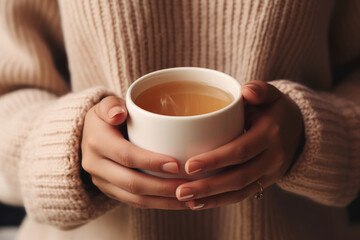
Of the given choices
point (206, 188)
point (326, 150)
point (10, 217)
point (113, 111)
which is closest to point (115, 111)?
point (113, 111)

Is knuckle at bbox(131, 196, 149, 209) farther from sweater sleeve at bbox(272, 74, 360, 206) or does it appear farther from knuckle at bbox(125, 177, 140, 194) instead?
sweater sleeve at bbox(272, 74, 360, 206)

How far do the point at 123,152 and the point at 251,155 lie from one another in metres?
A: 0.12

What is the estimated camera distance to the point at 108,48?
0.50 m

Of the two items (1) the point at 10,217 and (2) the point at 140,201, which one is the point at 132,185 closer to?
(2) the point at 140,201

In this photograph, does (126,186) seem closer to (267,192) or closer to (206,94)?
(206,94)

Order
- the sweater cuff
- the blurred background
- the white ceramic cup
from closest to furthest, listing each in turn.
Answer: the white ceramic cup < the sweater cuff < the blurred background

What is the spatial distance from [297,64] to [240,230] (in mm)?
274

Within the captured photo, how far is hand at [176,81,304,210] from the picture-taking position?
1.07 ft

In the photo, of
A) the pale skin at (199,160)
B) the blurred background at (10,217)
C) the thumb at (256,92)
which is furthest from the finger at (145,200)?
the blurred background at (10,217)

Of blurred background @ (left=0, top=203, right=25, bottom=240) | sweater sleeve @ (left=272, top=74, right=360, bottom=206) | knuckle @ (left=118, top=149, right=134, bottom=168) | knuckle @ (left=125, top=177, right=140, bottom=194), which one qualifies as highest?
knuckle @ (left=118, top=149, right=134, bottom=168)

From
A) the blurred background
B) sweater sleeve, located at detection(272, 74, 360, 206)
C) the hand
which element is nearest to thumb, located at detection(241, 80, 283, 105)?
the hand

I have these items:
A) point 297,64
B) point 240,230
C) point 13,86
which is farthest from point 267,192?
point 13,86

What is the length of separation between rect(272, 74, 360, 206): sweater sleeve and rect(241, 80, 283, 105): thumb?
0.33ft

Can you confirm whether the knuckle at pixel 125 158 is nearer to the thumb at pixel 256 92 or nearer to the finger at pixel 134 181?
the finger at pixel 134 181
